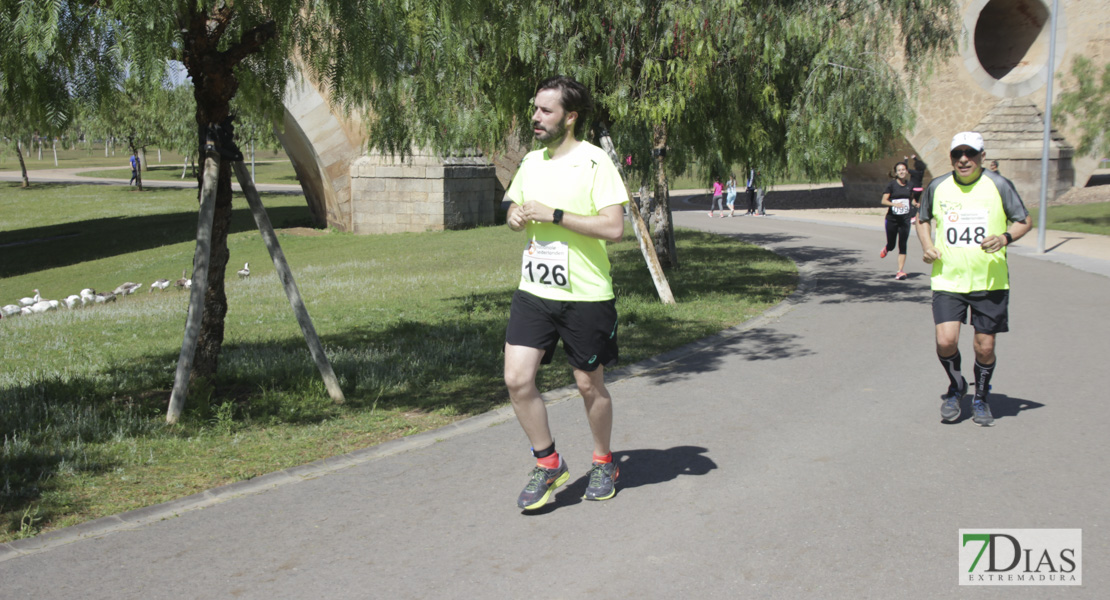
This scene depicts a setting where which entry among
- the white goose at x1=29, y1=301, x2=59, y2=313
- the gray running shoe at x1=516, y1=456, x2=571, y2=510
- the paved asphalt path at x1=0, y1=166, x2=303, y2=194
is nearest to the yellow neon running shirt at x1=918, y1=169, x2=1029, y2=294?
the gray running shoe at x1=516, y1=456, x2=571, y2=510

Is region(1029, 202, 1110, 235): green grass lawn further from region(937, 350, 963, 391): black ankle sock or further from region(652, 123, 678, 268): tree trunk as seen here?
region(937, 350, 963, 391): black ankle sock

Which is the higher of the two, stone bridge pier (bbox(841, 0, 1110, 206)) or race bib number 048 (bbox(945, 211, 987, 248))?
stone bridge pier (bbox(841, 0, 1110, 206))

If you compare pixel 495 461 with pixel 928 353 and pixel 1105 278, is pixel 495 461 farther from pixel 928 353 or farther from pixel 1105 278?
pixel 1105 278

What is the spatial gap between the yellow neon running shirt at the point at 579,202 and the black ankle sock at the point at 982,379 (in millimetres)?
2987

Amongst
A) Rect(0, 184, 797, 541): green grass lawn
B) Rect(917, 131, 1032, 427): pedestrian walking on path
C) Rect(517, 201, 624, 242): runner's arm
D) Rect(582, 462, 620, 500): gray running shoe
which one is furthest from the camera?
Rect(917, 131, 1032, 427): pedestrian walking on path

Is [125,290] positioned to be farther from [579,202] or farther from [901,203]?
[579,202]

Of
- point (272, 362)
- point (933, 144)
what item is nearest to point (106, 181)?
point (933, 144)

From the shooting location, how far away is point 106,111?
5.86m

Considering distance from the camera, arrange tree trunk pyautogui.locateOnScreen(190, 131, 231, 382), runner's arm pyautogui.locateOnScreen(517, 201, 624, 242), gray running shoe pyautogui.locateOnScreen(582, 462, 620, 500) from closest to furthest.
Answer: runner's arm pyautogui.locateOnScreen(517, 201, 624, 242) < gray running shoe pyautogui.locateOnScreen(582, 462, 620, 500) < tree trunk pyautogui.locateOnScreen(190, 131, 231, 382)

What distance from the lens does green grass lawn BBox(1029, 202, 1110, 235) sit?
2272 centimetres

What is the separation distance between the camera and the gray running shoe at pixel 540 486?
4613mm

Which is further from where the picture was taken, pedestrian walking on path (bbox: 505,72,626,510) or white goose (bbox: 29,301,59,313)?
white goose (bbox: 29,301,59,313)

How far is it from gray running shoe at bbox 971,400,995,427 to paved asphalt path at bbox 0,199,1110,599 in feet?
0.32

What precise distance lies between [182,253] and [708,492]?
20973mm
